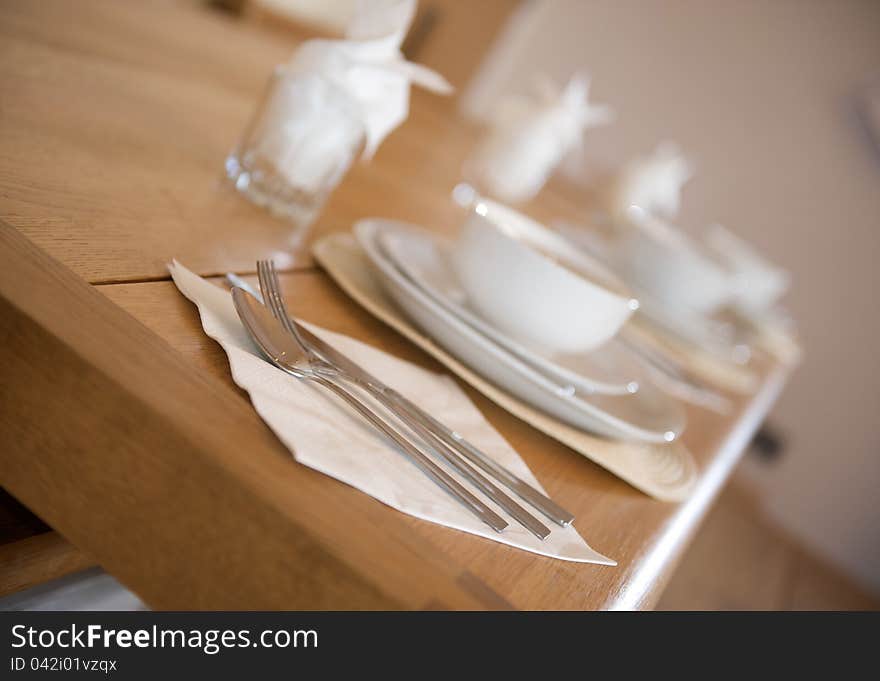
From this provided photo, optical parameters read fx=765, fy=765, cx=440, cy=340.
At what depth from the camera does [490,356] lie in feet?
1.56

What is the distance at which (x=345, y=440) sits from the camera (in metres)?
0.33

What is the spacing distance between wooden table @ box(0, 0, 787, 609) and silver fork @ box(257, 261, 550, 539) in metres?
0.03

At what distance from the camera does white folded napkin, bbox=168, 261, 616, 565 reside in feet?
1.02

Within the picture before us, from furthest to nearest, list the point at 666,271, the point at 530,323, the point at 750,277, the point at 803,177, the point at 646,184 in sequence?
the point at 803,177 → the point at 646,184 → the point at 750,277 → the point at 666,271 → the point at 530,323

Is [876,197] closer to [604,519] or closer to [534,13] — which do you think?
[534,13]

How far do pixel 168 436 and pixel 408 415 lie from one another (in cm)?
13

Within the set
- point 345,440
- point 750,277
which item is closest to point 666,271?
point 750,277

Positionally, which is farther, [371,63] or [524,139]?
[524,139]

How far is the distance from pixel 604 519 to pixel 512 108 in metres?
1.13

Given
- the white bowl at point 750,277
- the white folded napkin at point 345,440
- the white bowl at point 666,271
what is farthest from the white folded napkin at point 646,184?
the white folded napkin at point 345,440

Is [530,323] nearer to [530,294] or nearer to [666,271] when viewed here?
[530,294]

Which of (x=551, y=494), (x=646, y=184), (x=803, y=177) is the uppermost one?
(x=803, y=177)

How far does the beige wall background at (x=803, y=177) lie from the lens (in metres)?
2.80

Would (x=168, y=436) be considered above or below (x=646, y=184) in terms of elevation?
below
